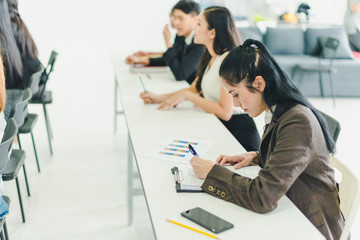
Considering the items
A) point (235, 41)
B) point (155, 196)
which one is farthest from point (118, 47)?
point (155, 196)

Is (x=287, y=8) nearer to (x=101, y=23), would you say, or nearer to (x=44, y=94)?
(x=101, y=23)

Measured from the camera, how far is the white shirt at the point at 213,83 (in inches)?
98.8

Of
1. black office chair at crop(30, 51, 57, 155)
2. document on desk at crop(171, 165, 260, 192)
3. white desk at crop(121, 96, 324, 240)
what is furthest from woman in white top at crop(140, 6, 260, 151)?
black office chair at crop(30, 51, 57, 155)

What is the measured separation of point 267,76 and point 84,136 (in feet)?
9.50

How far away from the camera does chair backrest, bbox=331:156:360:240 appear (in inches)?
56.1

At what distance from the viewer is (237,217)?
1.32m

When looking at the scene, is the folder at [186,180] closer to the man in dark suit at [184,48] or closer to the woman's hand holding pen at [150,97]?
the woman's hand holding pen at [150,97]

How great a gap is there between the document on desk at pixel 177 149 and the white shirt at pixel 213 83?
0.60m

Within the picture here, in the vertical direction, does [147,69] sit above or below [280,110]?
below

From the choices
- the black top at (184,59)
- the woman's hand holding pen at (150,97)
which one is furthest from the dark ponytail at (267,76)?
the black top at (184,59)

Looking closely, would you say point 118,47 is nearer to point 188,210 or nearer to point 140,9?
point 140,9

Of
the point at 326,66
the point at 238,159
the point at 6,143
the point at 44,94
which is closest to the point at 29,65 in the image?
the point at 44,94

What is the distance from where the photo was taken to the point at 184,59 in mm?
3309

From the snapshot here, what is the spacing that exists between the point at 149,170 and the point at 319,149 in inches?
24.1
